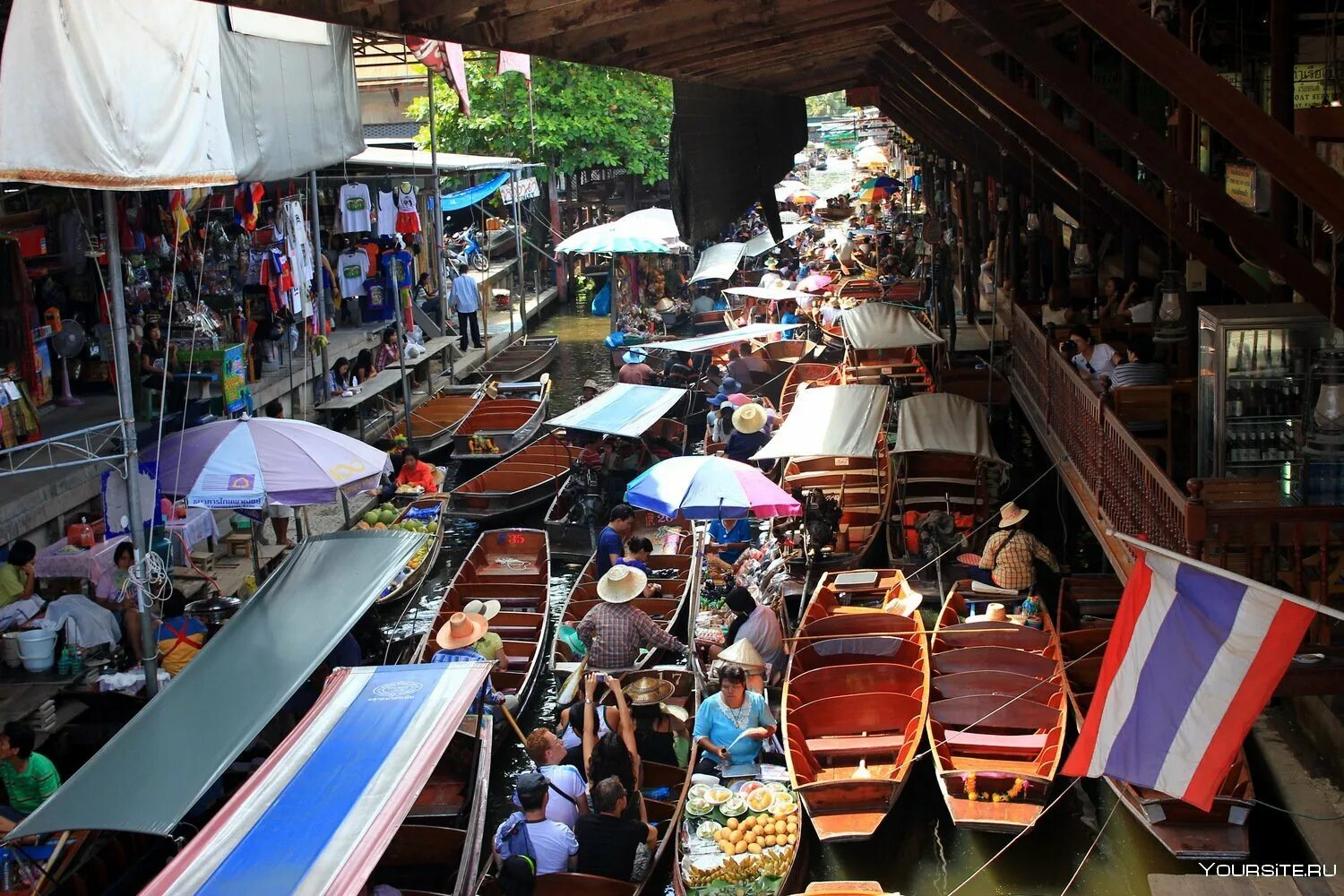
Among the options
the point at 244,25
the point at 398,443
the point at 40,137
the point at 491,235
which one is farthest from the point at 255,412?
the point at 491,235

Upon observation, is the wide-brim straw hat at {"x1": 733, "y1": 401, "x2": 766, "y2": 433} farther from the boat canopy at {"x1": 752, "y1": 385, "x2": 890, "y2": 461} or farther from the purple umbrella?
the purple umbrella

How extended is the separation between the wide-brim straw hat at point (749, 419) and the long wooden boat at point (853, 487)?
683 mm

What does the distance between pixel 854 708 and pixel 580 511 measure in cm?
670

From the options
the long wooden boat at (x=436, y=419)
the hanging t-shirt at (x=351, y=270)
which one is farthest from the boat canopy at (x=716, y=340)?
the hanging t-shirt at (x=351, y=270)

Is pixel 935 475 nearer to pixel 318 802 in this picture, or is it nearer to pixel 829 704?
pixel 829 704

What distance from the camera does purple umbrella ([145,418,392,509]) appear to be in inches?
460

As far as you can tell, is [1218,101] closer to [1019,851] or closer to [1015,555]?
[1019,851]

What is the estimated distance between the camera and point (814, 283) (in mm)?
28766

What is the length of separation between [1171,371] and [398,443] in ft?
38.3

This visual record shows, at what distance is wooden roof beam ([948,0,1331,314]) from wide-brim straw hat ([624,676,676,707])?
5.23 m

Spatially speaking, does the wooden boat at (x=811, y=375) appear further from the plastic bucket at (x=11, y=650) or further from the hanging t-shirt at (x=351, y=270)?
the plastic bucket at (x=11, y=650)

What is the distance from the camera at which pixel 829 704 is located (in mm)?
10234

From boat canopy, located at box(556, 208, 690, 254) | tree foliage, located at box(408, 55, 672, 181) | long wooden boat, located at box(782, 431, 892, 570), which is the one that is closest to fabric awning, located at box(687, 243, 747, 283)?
boat canopy, located at box(556, 208, 690, 254)

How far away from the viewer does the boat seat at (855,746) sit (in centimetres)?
970
